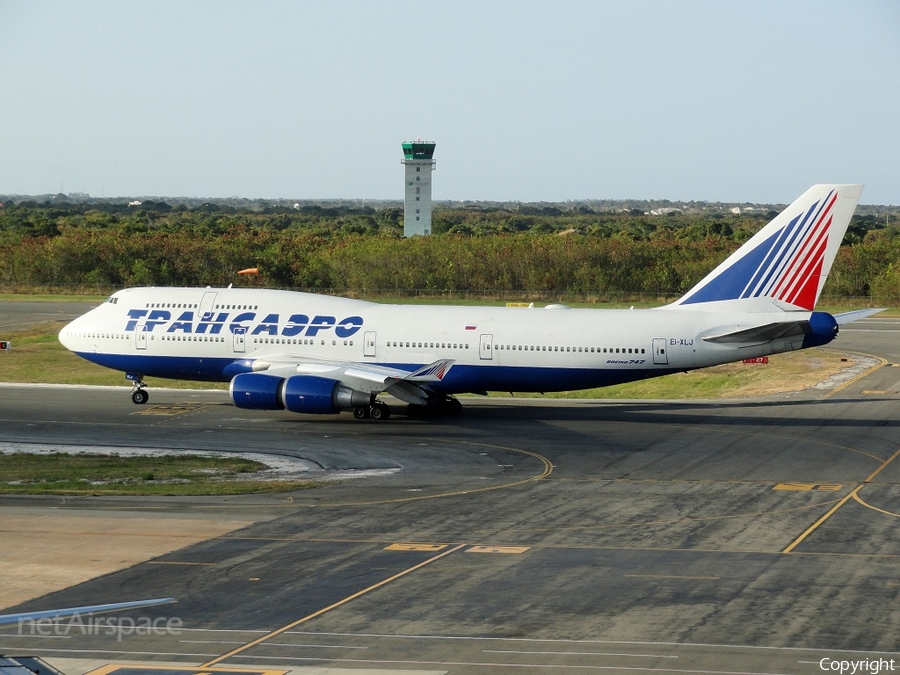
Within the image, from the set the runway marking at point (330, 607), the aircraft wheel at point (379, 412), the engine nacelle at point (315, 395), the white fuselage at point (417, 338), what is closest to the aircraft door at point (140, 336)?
the white fuselage at point (417, 338)

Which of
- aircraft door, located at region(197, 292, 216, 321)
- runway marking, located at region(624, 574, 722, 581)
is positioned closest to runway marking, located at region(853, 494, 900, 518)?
runway marking, located at region(624, 574, 722, 581)

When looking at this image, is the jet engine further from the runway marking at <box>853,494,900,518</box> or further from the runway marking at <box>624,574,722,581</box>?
the runway marking at <box>624,574,722,581</box>

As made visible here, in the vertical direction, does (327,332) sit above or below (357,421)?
above

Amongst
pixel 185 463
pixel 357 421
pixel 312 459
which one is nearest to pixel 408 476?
pixel 312 459

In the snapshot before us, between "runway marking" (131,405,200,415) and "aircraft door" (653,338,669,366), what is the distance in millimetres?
21727

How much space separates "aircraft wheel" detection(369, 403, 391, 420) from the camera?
5088cm

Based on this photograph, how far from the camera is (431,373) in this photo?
49188 millimetres

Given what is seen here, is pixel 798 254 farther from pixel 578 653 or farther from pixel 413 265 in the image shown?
pixel 413 265

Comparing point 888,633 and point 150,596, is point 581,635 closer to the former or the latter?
point 888,633

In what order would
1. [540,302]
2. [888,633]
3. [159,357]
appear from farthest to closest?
1. [540,302]
2. [159,357]
3. [888,633]

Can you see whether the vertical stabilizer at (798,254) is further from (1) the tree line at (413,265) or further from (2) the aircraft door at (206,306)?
(1) the tree line at (413,265)

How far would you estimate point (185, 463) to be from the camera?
41.0 meters

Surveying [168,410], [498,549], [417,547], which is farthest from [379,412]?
[498,549]

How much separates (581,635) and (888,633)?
5.88 metres
